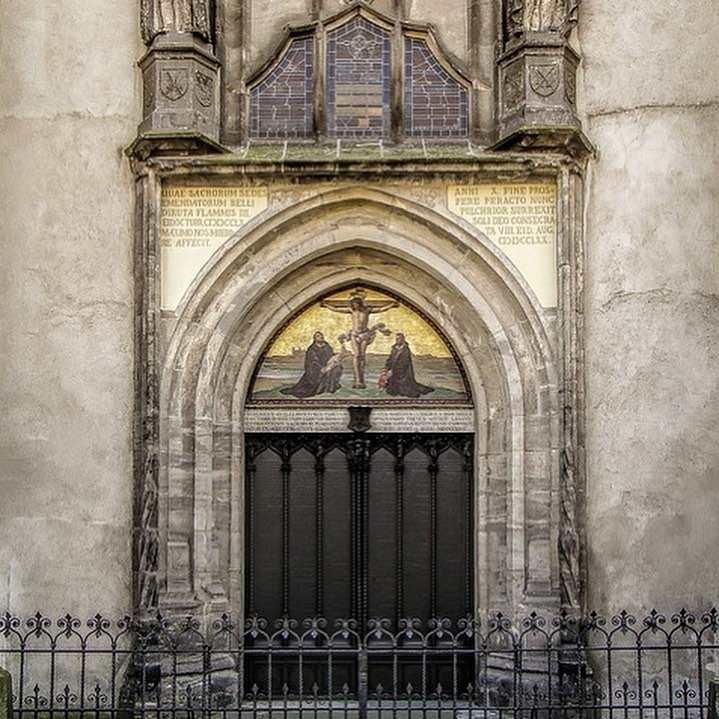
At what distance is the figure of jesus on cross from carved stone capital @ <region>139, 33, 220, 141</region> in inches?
72.7

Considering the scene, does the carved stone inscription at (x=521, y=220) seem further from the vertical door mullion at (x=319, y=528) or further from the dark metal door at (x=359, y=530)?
the vertical door mullion at (x=319, y=528)

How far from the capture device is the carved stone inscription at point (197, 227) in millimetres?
9812

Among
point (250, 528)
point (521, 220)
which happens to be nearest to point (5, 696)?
point (250, 528)

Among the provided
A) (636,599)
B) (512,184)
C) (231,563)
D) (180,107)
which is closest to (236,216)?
(180,107)

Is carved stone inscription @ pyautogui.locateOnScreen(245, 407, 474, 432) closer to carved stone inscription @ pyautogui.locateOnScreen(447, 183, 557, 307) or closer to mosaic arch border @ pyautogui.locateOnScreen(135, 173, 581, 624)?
mosaic arch border @ pyautogui.locateOnScreen(135, 173, 581, 624)

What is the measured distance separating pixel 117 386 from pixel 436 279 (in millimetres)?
2840

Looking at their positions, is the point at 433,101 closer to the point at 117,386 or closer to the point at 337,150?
the point at 337,150

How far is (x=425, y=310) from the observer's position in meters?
10.3

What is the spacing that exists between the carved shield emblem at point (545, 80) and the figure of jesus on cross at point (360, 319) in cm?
222

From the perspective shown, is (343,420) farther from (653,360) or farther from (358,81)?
(358,81)

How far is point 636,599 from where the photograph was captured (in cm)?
947

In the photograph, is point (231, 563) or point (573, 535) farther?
point (231, 563)

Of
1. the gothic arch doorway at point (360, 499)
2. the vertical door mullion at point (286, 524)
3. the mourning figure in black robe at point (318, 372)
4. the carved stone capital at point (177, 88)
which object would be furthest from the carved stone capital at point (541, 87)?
the vertical door mullion at point (286, 524)

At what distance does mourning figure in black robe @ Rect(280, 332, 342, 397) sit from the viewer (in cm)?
1038
